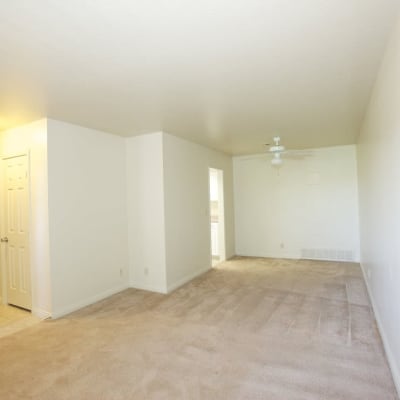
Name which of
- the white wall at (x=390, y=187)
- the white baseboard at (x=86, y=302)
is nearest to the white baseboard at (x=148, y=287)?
the white baseboard at (x=86, y=302)

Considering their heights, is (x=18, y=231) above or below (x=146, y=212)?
below

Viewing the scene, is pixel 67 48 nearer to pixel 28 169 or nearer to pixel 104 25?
pixel 104 25

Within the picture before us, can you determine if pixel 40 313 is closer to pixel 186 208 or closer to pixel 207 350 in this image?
pixel 207 350

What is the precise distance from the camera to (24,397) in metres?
1.96

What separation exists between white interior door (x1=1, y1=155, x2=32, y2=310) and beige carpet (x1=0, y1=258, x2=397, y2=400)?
815mm

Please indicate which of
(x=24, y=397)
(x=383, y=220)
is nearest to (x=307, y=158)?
(x=383, y=220)

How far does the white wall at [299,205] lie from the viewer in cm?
573

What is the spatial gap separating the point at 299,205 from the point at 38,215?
496 cm

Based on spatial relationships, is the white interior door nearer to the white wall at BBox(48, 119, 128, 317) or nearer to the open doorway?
the white wall at BBox(48, 119, 128, 317)

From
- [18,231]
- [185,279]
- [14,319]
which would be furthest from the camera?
[185,279]

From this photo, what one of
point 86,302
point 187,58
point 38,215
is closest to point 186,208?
point 86,302

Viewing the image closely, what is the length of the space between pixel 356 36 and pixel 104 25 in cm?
160

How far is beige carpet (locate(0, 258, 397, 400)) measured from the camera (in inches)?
78.7

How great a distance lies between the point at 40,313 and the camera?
3.39 meters
